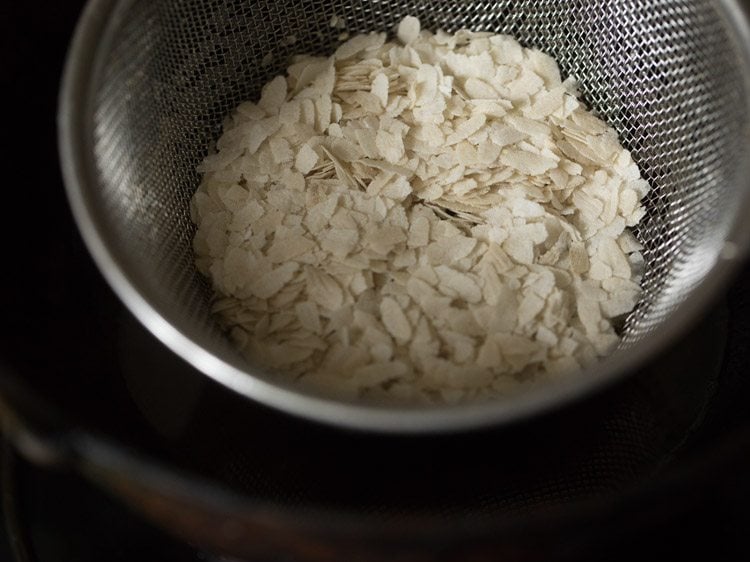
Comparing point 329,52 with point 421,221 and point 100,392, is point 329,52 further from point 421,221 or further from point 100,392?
point 100,392

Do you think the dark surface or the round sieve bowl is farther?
the dark surface

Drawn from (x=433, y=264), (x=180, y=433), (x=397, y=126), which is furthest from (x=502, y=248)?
(x=180, y=433)

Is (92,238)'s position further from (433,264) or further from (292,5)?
(292,5)

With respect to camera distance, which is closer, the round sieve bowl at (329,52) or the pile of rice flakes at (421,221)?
the round sieve bowl at (329,52)
